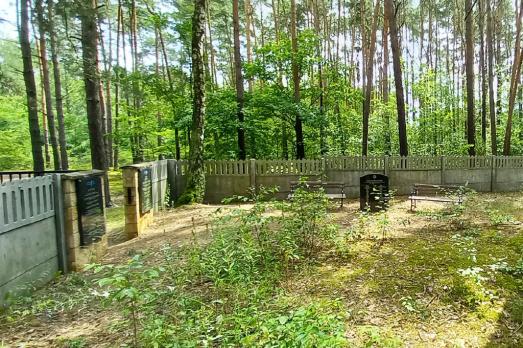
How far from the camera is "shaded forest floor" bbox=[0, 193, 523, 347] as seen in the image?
126 inches

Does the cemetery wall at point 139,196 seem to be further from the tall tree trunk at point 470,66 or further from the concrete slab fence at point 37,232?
the tall tree trunk at point 470,66

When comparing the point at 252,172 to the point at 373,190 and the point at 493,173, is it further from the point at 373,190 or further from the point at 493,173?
the point at 493,173

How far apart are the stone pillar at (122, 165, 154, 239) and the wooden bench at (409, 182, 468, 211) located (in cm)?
625

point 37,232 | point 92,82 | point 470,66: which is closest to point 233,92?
point 92,82

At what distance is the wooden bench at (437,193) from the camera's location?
313 inches

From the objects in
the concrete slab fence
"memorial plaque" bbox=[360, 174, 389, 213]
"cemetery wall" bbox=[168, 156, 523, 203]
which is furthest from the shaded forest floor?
"cemetery wall" bbox=[168, 156, 523, 203]

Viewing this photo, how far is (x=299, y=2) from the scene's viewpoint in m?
22.9

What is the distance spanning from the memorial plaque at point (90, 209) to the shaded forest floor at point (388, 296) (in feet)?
1.67

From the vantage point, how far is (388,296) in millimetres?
3885

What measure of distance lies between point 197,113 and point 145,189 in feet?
9.68

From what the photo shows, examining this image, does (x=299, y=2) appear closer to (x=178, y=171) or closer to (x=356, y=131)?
(x=356, y=131)

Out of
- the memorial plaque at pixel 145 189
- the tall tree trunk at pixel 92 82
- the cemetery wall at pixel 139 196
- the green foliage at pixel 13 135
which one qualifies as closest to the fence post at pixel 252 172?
the cemetery wall at pixel 139 196

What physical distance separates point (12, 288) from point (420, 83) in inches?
802

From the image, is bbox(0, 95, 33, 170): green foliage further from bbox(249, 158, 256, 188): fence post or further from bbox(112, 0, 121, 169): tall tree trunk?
bbox(249, 158, 256, 188): fence post
